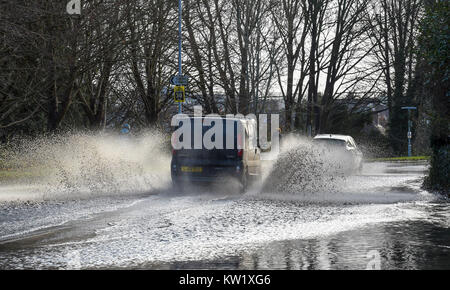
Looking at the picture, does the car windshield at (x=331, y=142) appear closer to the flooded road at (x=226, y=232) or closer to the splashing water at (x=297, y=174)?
the splashing water at (x=297, y=174)

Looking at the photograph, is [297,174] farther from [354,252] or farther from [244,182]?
[354,252]

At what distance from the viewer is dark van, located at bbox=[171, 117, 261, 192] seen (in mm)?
16453

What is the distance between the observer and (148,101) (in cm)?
3438

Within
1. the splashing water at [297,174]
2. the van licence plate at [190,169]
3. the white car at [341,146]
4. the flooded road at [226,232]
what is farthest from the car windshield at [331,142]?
the van licence plate at [190,169]

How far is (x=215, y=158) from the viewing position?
54.1 ft

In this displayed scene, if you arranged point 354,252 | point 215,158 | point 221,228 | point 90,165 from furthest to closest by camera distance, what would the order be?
point 90,165, point 215,158, point 221,228, point 354,252

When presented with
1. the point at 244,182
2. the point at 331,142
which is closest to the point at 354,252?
the point at 244,182

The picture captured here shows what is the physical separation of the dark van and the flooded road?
62cm

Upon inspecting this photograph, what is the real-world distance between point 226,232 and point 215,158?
664 cm

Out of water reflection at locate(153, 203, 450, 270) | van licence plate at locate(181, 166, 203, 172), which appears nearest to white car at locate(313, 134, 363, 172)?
van licence plate at locate(181, 166, 203, 172)

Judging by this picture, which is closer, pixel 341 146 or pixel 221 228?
pixel 221 228

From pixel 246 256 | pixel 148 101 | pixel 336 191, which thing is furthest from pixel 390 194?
pixel 148 101
